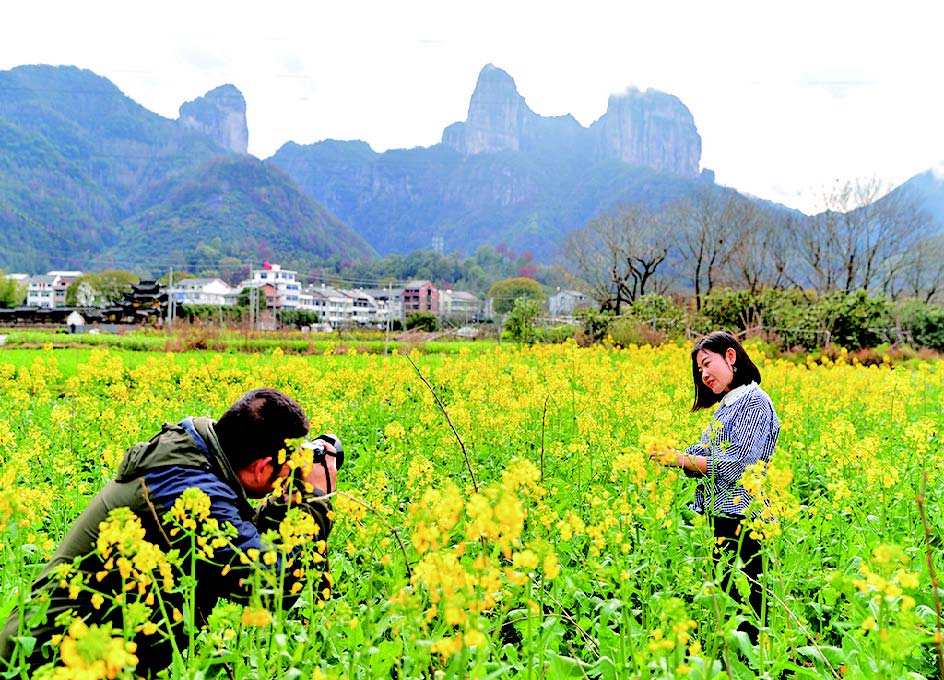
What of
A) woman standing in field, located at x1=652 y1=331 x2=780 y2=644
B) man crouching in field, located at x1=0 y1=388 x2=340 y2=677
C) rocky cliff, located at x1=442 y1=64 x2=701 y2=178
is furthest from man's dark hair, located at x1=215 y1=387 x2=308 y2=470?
rocky cliff, located at x1=442 y1=64 x2=701 y2=178

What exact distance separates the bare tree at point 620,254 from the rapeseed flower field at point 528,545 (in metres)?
31.9

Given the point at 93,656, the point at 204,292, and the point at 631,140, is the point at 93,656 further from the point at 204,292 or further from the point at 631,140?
the point at 631,140

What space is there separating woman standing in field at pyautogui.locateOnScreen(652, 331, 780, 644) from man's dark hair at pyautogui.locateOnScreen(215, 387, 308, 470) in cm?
165

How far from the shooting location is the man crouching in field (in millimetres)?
1662

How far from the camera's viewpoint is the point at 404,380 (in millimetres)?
7680

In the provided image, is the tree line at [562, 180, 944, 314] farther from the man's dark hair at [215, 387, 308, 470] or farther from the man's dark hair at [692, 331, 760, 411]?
the man's dark hair at [215, 387, 308, 470]

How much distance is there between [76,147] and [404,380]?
6964 inches

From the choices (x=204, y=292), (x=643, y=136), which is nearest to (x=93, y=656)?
(x=204, y=292)

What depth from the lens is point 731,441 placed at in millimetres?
3123

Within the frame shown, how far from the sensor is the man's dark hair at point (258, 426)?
218cm

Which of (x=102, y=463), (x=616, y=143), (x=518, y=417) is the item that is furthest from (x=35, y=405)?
(x=616, y=143)

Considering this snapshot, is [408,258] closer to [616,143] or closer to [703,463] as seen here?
[703,463]

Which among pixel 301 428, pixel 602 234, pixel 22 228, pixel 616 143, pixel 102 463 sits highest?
pixel 616 143

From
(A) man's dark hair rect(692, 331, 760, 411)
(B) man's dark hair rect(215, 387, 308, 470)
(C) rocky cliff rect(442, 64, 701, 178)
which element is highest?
(C) rocky cliff rect(442, 64, 701, 178)
